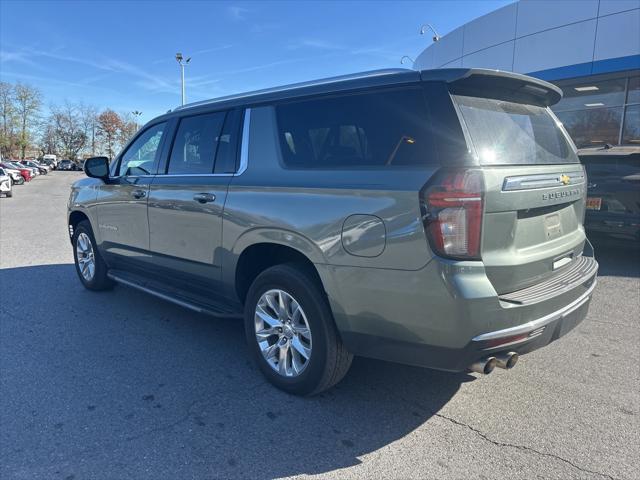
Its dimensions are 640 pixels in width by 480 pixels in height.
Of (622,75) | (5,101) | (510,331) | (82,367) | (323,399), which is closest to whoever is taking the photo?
(510,331)

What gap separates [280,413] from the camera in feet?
9.94

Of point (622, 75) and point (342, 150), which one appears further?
point (622, 75)

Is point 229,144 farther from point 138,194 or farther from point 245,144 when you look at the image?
point 138,194

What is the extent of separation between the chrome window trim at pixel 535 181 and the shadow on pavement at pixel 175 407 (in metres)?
1.51

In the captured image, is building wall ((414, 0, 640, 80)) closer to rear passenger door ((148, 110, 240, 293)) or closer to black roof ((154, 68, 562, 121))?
black roof ((154, 68, 562, 121))

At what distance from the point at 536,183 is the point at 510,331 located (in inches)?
34.6

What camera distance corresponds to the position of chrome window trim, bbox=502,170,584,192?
100 inches

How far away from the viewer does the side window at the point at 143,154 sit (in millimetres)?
4546

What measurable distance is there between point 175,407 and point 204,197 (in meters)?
1.55

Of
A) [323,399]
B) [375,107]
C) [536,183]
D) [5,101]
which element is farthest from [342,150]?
[5,101]

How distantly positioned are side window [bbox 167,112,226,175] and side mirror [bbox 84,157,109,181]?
4.07 ft

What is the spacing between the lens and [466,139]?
2.50 m

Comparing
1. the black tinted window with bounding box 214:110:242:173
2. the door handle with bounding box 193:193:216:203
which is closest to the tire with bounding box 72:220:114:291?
the door handle with bounding box 193:193:216:203

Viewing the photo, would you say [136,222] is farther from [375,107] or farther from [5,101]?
[5,101]
